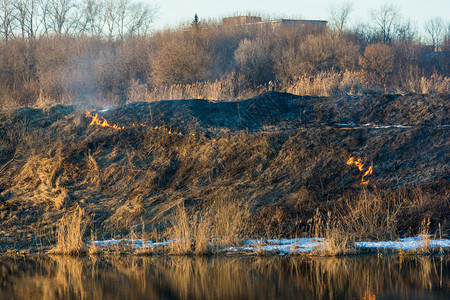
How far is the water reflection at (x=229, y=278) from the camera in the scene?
30.4 feet

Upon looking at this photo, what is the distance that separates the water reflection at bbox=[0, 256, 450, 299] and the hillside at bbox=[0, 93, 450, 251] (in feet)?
5.73

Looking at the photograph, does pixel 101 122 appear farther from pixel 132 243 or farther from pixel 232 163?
pixel 132 243

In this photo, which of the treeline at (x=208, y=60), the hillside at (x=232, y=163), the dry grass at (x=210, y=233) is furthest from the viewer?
the treeline at (x=208, y=60)

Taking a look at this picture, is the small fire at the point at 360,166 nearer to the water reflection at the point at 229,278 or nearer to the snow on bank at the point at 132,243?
the water reflection at the point at 229,278

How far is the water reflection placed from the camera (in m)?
9.27

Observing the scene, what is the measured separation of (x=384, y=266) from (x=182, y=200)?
649cm

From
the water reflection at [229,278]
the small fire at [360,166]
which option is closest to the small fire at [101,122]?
the small fire at [360,166]

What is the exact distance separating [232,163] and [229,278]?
7115mm

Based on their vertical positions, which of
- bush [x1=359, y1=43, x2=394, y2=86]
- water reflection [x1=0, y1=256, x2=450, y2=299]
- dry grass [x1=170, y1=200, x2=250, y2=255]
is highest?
bush [x1=359, y1=43, x2=394, y2=86]

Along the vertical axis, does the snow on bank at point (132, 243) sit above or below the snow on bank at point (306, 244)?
above

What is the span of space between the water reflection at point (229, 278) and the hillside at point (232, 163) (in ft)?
5.73

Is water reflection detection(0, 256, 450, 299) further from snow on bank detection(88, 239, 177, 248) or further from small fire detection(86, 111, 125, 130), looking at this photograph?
small fire detection(86, 111, 125, 130)

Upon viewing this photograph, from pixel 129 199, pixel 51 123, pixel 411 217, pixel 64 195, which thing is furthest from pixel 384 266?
pixel 51 123

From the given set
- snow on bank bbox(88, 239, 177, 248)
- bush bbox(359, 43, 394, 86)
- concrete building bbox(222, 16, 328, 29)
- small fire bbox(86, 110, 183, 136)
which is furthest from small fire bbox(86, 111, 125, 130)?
concrete building bbox(222, 16, 328, 29)
